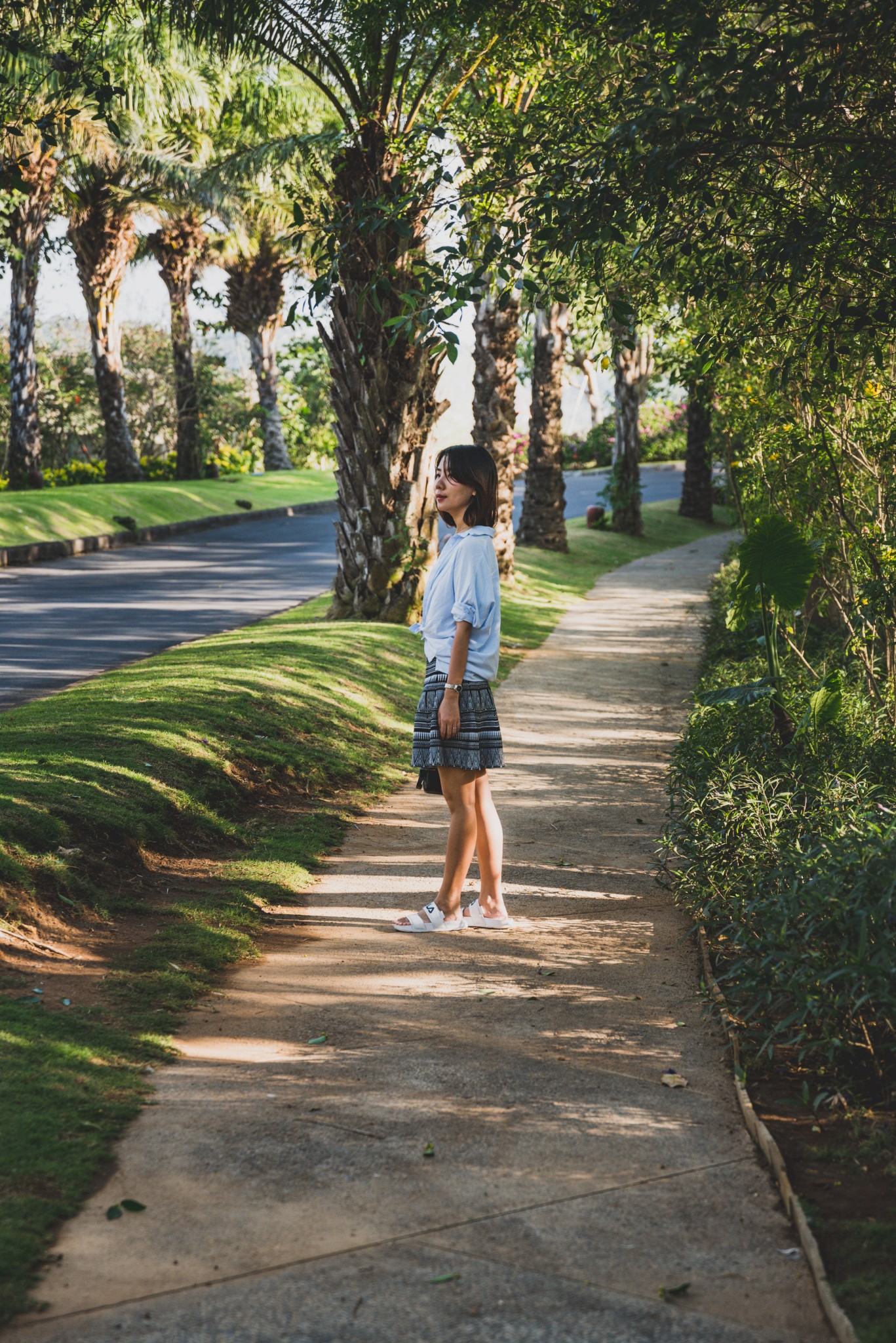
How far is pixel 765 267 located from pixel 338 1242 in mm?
3820

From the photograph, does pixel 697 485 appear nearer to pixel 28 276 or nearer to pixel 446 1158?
pixel 28 276

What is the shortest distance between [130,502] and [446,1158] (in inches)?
887

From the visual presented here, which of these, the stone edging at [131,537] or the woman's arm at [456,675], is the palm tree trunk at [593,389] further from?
the woman's arm at [456,675]

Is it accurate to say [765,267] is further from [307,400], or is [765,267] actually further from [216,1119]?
[307,400]

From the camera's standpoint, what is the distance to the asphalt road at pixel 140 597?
10922 mm

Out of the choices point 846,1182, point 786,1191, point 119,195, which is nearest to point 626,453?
point 119,195

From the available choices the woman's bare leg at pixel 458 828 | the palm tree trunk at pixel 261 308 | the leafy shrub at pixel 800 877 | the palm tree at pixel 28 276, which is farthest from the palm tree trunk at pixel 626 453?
the woman's bare leg at pixel 458 828

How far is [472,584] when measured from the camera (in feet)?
15.7

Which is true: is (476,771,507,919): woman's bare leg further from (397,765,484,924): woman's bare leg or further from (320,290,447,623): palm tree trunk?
(320,290,447,623): palm tree trunk

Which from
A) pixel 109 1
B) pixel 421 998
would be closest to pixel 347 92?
pixel 109 1

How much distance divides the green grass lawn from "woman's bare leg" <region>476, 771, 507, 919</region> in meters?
15.5

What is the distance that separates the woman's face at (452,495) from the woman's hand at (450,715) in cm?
67

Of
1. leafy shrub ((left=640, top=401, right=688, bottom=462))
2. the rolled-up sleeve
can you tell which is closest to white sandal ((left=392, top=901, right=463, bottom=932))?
the rolled-up sleeve

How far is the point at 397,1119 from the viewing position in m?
3.34
